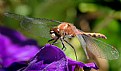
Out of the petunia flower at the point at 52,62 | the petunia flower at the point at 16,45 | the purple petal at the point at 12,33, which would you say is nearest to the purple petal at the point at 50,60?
the petunia flower at the point at 52,62

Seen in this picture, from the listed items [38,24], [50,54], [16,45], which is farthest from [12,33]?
[50,54]

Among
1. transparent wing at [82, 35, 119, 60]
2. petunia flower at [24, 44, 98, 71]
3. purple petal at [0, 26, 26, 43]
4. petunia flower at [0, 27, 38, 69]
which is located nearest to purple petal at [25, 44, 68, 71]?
petunia flower at [24, 44, 98, 71]

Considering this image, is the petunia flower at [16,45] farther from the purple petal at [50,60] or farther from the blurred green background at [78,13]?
the purple petal at [50,60]

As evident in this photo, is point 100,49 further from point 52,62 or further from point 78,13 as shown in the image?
point 78,13

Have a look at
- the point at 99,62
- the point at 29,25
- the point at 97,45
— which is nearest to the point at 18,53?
the point at 99,62

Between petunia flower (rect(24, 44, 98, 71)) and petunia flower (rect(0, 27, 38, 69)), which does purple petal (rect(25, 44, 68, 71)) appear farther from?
petunia flower (rect(0, 27, 38, 69))

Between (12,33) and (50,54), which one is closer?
(50,54)

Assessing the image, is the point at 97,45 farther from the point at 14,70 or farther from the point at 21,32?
the point at 21,32
